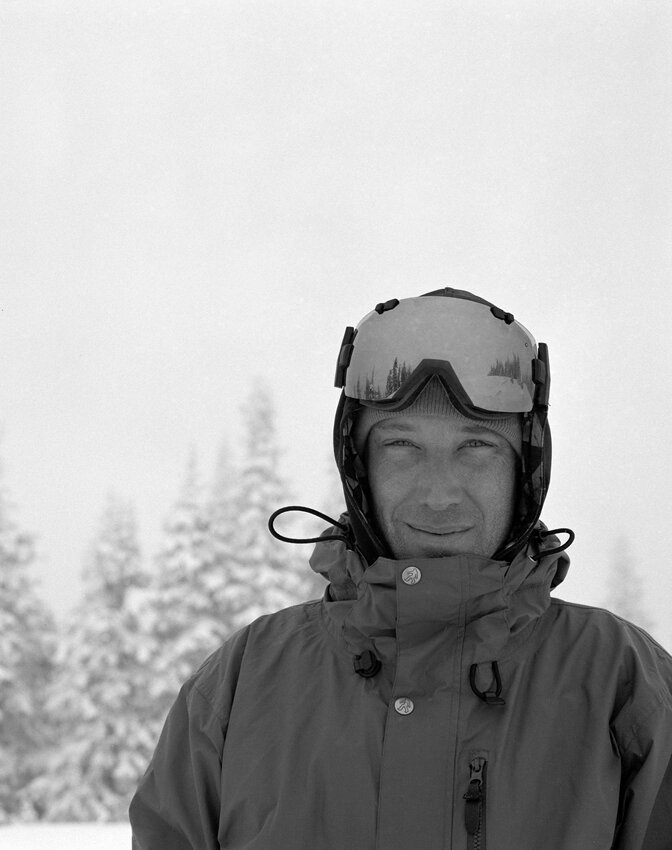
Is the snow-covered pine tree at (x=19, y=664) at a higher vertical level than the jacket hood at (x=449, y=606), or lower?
lower

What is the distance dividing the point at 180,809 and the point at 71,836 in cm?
617

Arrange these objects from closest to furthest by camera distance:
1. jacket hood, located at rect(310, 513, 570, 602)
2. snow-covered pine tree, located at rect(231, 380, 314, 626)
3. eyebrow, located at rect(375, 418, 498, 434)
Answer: jacket hood, located at rect(310, 513, 570, 602) → eyebrow, located at rect(375, 418, 498, 434) → snow-covered pine tree, located at rect(231, 380, 314, 626)

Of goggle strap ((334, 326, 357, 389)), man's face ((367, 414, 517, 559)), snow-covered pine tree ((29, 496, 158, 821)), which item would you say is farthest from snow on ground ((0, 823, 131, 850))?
snow-covered pine tree ((29, 496, 158, 821))

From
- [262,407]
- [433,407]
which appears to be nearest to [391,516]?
[433,407]

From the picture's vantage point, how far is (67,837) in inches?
311

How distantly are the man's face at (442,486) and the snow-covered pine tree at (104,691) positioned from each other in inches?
666

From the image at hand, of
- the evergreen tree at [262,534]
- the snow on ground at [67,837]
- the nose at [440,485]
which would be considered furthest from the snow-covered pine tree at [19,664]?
the nose at [440,485]

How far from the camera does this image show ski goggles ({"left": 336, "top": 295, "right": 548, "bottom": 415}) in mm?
2754

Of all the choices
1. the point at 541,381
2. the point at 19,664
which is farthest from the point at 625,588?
the point at 541,381

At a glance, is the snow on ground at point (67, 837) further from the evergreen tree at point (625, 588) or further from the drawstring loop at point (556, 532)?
the evergreen tree at point (625, 588)

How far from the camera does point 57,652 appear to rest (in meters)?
19.1

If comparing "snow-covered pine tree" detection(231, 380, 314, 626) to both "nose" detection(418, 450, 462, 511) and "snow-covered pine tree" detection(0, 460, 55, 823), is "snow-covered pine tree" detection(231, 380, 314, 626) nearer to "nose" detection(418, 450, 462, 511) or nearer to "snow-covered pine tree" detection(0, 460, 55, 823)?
"snow-covered pine tree" detection(0, 460, 55, 823)

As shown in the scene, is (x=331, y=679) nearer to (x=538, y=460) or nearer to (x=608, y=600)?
(x=538, y=460)

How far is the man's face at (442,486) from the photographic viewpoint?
2619mm
